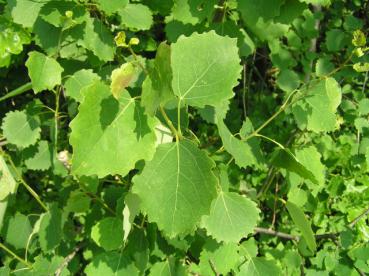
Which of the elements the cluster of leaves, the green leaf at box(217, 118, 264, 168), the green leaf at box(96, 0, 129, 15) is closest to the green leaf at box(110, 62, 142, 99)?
the cluster of leaves

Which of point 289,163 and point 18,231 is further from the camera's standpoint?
point 18,231

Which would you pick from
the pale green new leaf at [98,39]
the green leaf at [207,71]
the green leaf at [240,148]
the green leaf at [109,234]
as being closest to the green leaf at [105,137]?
the green leaf at [207,71]

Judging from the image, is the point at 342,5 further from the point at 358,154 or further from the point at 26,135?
the point at 26,135

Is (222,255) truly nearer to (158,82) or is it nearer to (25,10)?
(158,82)

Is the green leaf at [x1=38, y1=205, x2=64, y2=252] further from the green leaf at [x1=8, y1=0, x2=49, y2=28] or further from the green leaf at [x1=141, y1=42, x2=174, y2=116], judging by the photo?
the green leaf at [x1=141, y1=42, x2=174, y2=116]

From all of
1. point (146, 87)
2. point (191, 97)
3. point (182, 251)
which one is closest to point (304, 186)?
point (182, 251)

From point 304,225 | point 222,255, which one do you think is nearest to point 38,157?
point 222,255

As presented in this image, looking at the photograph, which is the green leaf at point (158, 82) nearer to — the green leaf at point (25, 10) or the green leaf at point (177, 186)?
the green leaf at point (177, 186)

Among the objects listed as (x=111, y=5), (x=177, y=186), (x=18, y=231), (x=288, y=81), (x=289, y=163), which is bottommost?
(x=18, y=231)
